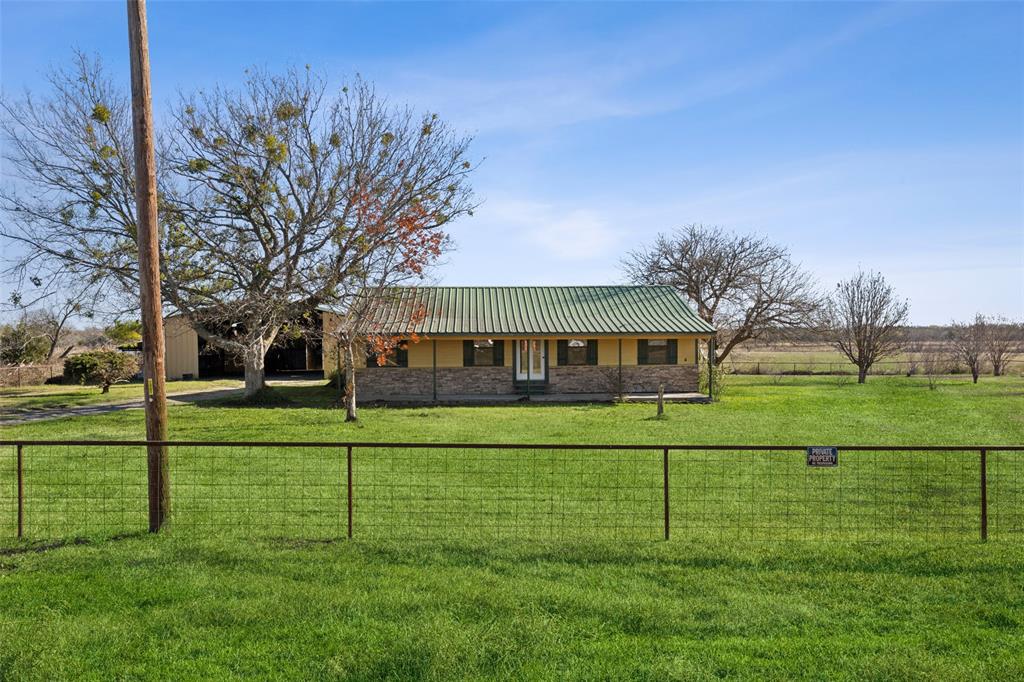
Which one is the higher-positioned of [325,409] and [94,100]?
[94,100]

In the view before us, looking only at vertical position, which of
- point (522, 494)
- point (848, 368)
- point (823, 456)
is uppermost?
point (823, 456)

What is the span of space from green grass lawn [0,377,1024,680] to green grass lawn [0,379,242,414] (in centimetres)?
1909

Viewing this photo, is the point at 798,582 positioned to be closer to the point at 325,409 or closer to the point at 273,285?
the point at 325,409

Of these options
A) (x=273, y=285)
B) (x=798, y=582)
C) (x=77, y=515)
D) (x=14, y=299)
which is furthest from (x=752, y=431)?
(x=14, y=299)

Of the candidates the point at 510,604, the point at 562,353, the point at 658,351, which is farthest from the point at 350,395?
the point at 510,604

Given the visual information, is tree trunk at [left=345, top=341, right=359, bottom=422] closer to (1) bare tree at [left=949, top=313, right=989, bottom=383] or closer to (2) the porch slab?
(2) the porch slab

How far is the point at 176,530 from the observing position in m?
7.66

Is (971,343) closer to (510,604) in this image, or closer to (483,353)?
(483,353)

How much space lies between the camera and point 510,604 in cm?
531

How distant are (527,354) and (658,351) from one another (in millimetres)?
5228

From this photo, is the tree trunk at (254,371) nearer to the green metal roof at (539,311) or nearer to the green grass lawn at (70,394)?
the green metal roof at (539,311)

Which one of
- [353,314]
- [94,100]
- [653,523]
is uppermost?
[94,100]

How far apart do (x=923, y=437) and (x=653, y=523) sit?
1055cm

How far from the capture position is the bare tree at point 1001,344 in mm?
37656
